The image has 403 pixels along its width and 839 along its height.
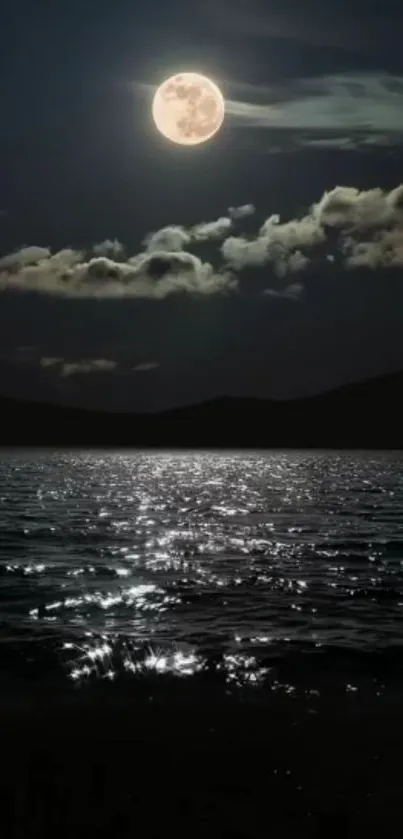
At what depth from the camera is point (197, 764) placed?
38.8ft

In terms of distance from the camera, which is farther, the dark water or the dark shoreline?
the dark water

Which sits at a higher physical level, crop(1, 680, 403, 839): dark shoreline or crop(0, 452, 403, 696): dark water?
crop(1, 680, 403, 839): dark shoreline

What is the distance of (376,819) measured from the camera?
997 cm

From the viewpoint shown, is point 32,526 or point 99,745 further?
point 32,526

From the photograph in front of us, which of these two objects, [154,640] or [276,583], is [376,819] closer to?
[154,640]

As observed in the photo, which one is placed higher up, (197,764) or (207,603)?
(197,764)

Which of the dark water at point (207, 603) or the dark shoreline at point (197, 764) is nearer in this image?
the dark shoreline at point (197, 764)

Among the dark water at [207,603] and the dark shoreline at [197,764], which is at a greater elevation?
the dark shoreline at [197,764]

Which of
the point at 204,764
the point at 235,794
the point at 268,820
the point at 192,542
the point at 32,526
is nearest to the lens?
the point at 268,820

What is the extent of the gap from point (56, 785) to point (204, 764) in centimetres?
226

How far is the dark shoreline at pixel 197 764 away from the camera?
32.7 feet

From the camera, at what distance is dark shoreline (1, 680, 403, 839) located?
9969 millimetres

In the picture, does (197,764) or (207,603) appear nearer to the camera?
(197,764)

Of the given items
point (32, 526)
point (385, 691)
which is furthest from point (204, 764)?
point (32, 526)
